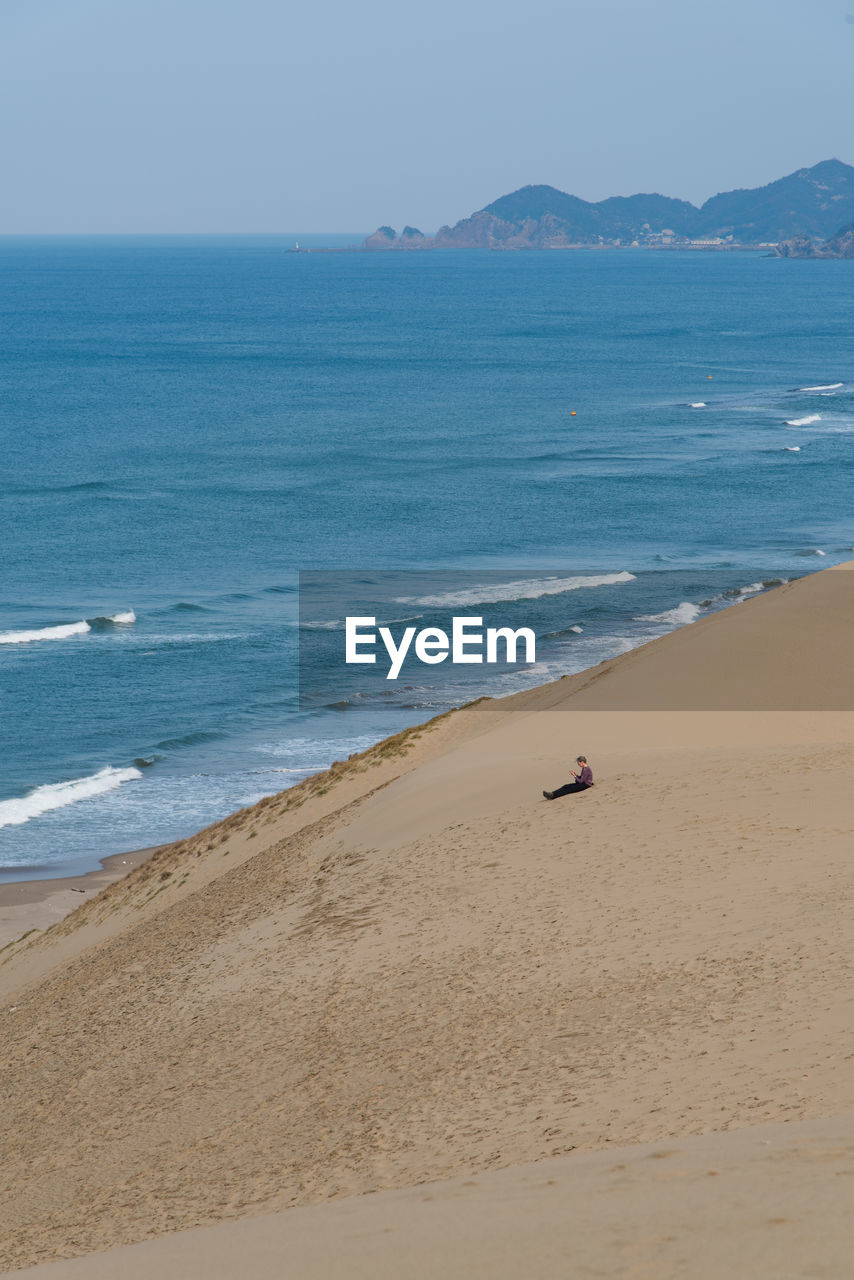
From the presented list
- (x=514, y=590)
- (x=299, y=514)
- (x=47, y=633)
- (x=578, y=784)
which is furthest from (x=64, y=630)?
(x=578, y=784)

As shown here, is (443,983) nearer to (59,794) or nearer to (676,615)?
(59,794)

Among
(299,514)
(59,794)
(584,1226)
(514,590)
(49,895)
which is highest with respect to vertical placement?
(584,1226)

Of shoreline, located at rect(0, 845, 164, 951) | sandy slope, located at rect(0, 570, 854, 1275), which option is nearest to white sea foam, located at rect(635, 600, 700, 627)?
sandy slope, located at rect(0, 570, 854, 1275)

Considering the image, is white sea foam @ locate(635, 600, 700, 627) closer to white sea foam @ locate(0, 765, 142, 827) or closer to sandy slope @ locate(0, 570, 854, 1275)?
white sea foam @ locate(0, 765, 142, 827)

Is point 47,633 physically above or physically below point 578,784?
below

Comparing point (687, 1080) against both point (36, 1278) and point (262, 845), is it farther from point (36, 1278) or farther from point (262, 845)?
point (262, 845)

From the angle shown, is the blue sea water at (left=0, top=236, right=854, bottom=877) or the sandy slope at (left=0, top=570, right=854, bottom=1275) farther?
the blue sea water at (left=0, top=236, right=854, bottom=877)

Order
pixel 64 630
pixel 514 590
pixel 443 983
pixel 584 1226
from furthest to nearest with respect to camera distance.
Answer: pixel 514 590, pixel 64 630, pixel 443 983, pixel 584 1226
